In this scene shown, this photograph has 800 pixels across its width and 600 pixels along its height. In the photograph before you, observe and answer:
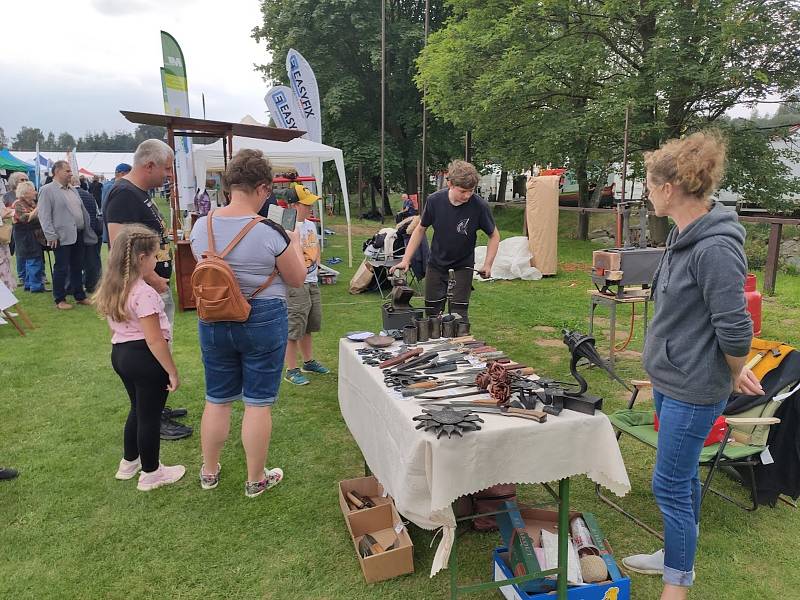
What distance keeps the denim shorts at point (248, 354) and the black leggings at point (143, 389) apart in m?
0.30

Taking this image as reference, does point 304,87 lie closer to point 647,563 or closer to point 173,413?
point 173,413

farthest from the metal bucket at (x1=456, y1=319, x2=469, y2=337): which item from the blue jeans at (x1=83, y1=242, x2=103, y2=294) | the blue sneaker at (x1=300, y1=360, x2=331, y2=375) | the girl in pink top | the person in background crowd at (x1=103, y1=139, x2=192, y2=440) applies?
the blue jeans at (x1=83, y1=242, x2=103, y2=294)

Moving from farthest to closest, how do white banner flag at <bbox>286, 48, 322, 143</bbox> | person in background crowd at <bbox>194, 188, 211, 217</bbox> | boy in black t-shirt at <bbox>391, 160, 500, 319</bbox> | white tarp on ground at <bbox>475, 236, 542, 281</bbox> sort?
white banner flag at <bbox>286, 48, 322, 143</bbox>, person in background crowd at <bbox>194, 188, 211, 217</bbox>, white tarp on ground at <bbox>475, 236, 542, 281</bbox>, boy in black t-shirt at <bbox>391, 160, 500, 319</bbox>

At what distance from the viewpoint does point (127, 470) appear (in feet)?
10.9

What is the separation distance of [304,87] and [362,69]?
1208 cm

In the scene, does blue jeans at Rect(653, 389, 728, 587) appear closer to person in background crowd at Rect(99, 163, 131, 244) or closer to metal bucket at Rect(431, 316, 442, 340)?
metal bucket at Rect(431, 316, 442, 340)

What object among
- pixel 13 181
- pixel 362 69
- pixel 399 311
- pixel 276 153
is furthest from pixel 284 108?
pixel 362 69

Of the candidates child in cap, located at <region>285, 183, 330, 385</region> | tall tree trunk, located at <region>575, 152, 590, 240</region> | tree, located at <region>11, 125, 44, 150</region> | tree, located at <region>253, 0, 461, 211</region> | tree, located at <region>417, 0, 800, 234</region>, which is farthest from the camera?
tree, located at <region>11, 125, 44, 150</region>

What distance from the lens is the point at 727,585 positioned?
95.4 inches

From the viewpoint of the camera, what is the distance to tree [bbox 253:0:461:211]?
2172 cm

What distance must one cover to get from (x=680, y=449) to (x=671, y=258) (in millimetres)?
686

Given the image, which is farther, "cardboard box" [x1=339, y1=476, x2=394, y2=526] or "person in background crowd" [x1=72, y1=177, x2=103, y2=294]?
"person in background crowd" [x1=72, y1=177, x2=103, y2=294]

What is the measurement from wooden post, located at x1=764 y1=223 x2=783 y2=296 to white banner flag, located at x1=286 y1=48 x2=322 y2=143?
8765 millimetres

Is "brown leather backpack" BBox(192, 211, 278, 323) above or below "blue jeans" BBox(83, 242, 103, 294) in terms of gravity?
above
